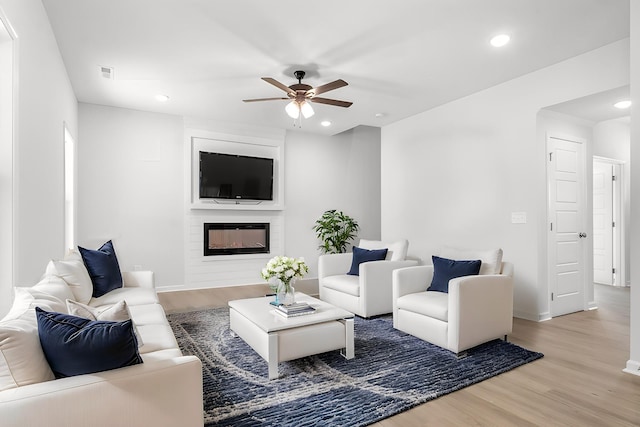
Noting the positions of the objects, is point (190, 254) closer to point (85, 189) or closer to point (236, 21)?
point (85, 189)

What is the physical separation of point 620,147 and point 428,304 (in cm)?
516

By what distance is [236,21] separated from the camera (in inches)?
116

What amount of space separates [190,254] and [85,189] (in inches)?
67.6

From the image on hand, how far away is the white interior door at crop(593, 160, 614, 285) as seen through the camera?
6.02 m

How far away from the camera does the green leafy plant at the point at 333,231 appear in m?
6.77

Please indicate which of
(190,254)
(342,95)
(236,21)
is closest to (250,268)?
(190,254)

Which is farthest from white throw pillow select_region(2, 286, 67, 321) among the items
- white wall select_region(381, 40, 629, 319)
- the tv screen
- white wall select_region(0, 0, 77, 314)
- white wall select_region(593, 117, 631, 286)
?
white wall select_region(593, 117, 631, 286)

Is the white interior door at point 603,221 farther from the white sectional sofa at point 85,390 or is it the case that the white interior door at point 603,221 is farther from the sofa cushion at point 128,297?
the white sectional sofa at point 85,390

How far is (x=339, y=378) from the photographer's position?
99.6 inches

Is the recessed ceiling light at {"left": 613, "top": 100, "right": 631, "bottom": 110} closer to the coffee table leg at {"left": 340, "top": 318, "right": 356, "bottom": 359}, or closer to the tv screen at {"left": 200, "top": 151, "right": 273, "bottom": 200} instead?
the coffee table leg at {"left": 340, "top": 318, "right": 356, "bottom": 359}

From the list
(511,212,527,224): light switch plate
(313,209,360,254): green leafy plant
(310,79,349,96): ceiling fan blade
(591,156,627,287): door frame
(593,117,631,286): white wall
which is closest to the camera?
(310,79,349,96): ceiling fan blade

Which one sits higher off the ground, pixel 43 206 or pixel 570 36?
pixel 570 36

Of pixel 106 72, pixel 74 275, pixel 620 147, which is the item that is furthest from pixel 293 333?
Answer: pixel 620 147

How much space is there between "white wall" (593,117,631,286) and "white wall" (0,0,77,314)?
694cm
